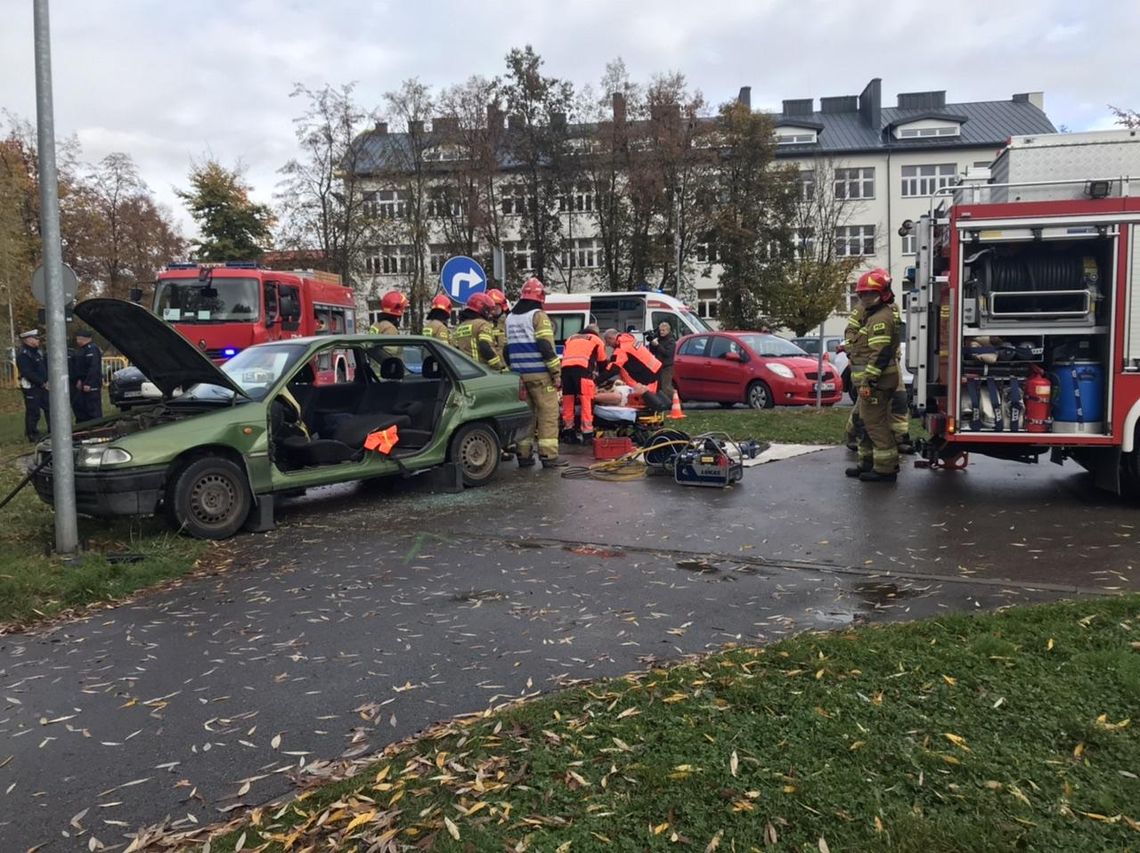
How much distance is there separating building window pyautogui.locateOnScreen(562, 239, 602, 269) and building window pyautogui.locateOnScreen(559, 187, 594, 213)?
1.43 meters

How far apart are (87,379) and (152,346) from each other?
8643 millimetres

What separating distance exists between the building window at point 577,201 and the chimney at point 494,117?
379 centimetres

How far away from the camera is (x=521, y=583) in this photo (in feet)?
19.2

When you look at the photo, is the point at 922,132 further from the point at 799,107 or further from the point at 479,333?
the point at 479,333

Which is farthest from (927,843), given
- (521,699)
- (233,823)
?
(233,823)

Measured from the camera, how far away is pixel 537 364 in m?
10.7

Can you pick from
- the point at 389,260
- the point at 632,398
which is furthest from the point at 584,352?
the point at 389,260

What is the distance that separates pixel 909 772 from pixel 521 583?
315 centimetres

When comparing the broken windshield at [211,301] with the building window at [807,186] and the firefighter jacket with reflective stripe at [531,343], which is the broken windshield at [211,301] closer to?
the firefighter jacket with reflective stripe at [531,343]

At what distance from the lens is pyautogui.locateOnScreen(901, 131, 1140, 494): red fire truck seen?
7676 millimetres

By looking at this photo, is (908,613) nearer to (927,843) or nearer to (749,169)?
(927,843)

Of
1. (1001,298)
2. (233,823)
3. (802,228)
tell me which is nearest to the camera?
(233,823)

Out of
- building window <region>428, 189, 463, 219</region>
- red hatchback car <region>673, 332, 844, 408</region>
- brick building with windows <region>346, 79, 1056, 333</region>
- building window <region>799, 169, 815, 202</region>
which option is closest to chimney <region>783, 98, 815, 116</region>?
brick building with windows <region>346, 79, 1056, 333</region>

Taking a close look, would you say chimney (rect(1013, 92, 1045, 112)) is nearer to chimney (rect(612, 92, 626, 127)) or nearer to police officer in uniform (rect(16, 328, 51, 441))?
chimney (rect(612, 92, 626, 127))
